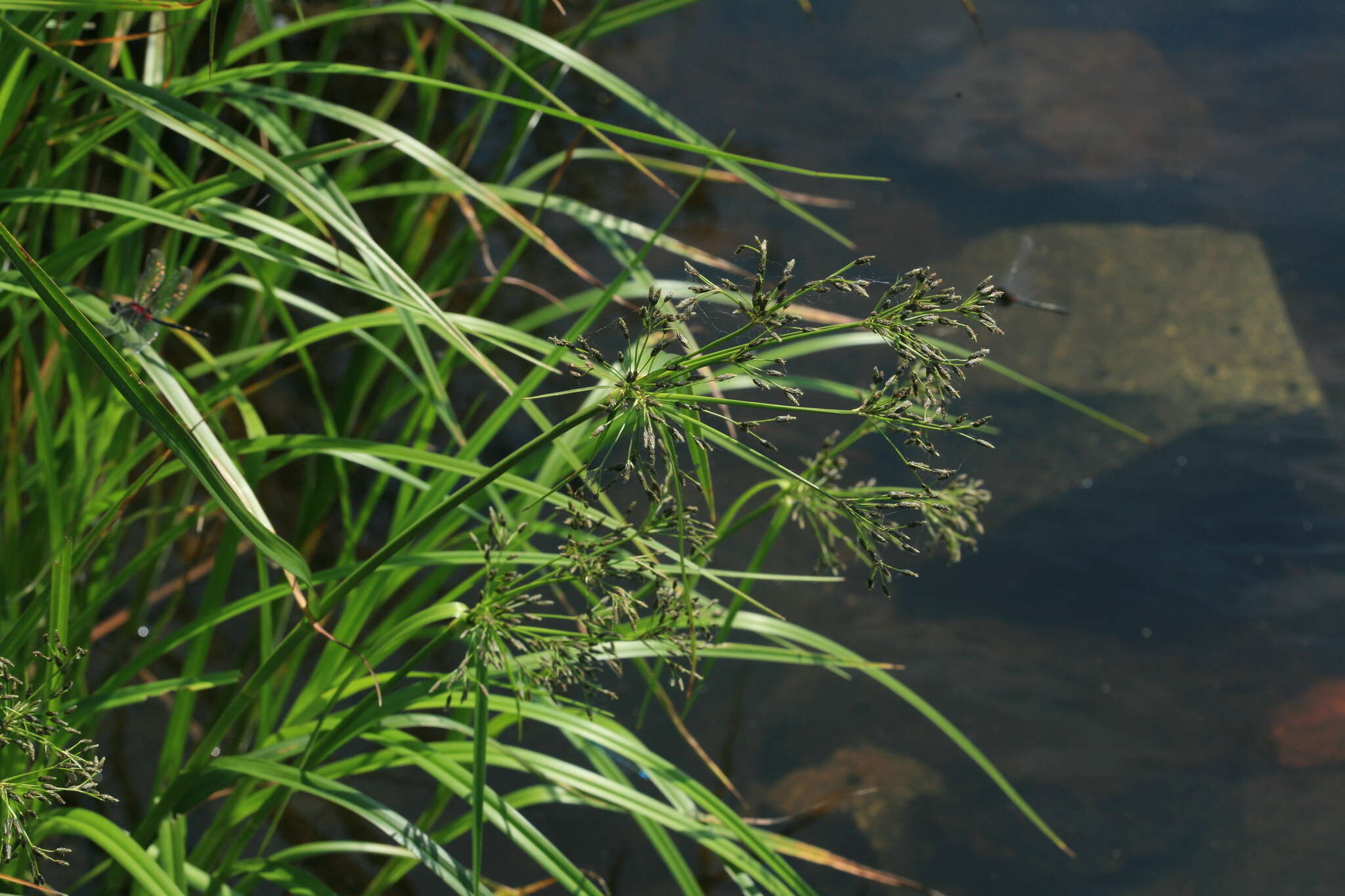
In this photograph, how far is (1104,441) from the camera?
2500mm

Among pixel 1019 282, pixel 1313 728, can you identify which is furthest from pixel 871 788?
pixel 1019 282

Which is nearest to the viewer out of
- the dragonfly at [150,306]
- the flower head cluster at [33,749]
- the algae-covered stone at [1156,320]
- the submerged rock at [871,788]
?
the flower head cluster at [33,749]

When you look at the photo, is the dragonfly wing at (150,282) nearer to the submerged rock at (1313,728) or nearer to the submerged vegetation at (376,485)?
the submerged vegetation at (376,485)

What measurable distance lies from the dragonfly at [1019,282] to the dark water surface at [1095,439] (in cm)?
11

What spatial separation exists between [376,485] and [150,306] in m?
0.55

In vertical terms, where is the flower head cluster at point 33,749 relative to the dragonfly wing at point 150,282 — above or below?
below

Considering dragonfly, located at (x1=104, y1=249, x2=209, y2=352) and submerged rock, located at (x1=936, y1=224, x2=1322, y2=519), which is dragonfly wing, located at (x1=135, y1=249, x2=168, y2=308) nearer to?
dragonfly, located at (x1=104, y1=249, x2=209, y2=352)

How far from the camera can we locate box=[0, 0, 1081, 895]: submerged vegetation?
35.2 inches

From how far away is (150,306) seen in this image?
50.6 inches

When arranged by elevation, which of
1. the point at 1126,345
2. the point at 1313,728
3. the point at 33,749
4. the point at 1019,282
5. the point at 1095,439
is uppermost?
Answer: the point at 33,749

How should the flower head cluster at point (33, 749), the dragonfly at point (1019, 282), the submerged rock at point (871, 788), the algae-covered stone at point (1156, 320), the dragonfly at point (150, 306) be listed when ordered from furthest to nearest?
the algae-covered stone at point (1156, 320)
the dragonfly at point (1019, 282)
the submerged rock at point (871, 788)
the dragonfly at point (150, 306)
the flower head cluster at point (33, 749)

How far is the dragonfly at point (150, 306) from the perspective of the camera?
1.22 meters

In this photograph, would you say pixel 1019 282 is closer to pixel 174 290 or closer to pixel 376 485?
pixel 376 485

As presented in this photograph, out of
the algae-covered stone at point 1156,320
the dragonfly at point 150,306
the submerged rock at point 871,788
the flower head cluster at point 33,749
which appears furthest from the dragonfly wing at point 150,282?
the algae-covered stone at point 1156,320
